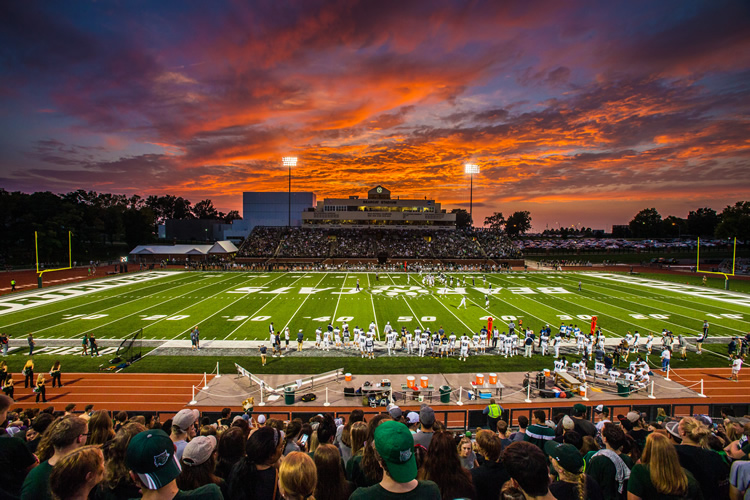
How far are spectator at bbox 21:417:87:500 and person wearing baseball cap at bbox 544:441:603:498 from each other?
4.27m

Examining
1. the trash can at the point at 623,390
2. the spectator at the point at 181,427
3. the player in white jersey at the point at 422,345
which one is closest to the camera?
the spectator at the point at 181,427

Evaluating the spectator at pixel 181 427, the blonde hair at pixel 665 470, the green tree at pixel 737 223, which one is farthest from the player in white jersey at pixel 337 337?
the green tree at pixel 737 223

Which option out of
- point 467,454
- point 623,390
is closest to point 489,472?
point 467,454

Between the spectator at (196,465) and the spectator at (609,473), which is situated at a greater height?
the spectator at (196,465)

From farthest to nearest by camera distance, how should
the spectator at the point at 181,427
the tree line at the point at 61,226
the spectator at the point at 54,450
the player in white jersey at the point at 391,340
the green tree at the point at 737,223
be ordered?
the green tree at the point at 737,223 → the tree line at the point at 61,226 → the player in white jersey at the point at 391,340 → the spectator at the point at 181,427 → the spectator at the point at 54,450

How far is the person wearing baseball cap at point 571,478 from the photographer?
3.34 metres

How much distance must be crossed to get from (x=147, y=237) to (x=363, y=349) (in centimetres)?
7913

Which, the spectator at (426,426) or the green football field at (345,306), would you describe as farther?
the green football field at (345,306)

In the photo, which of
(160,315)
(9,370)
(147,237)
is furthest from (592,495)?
(147,237)

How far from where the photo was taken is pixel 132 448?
253cm

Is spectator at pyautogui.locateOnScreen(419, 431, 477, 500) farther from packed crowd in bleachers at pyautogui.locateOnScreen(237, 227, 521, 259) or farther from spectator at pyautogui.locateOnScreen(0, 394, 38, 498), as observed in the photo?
packed crowd in bleachers at pyautogui.locateOnScreen(237, 227, 521, 259)

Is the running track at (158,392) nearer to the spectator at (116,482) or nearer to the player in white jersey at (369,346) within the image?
the player in white jersey at (369,346)

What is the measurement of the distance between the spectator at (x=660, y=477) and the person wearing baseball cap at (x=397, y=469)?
8.16 ft

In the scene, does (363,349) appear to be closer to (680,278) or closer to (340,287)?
(340,287)
